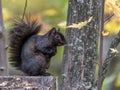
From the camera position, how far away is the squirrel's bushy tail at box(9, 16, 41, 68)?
178 inches

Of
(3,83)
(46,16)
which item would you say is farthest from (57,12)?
(3,83)

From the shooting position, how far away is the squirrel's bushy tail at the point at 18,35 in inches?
178

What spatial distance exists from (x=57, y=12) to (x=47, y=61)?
4.52 metres

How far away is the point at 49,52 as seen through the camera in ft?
14.3

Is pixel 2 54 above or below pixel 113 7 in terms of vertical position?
below

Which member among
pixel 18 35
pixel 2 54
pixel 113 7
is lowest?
pixel 2 54

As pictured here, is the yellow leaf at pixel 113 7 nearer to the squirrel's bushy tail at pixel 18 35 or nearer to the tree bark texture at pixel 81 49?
the tree bark texture at pixel 81 49

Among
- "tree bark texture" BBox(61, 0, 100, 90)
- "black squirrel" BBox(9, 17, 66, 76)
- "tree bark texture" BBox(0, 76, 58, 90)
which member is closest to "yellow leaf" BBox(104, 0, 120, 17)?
"tree bark texture" BBox(61, 0, 100, 90)

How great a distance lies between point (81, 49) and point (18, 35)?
0.64 metres

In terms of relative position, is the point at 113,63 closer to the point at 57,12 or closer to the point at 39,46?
the point at 57,12

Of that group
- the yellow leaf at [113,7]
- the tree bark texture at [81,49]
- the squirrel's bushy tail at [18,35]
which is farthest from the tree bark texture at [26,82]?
the squirrel's bushy tail at [18,35]

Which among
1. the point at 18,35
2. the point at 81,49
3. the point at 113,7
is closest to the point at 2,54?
the point at 18,35

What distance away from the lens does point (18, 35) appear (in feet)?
14.8

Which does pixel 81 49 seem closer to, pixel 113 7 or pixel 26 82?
pixel 113 7
